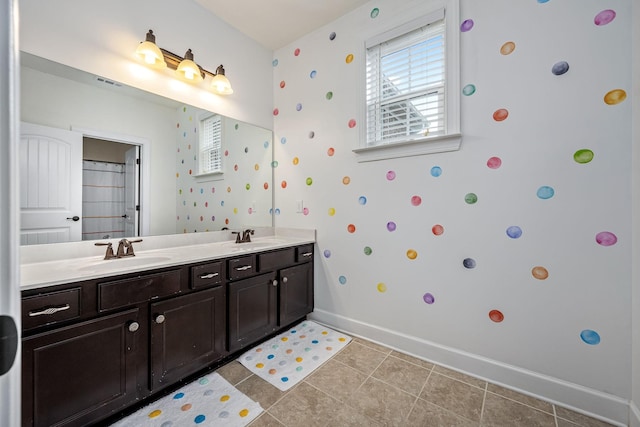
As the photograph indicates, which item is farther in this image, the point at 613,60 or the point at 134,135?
the point at 134,135

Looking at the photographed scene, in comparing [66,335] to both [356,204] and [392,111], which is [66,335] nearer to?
[356,204]

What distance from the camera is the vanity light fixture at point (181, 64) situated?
5.87ft

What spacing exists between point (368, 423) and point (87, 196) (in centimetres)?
210

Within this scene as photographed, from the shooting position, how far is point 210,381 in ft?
5.63

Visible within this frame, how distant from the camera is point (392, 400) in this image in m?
1.57

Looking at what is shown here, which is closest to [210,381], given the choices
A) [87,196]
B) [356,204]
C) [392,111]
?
[87,196]

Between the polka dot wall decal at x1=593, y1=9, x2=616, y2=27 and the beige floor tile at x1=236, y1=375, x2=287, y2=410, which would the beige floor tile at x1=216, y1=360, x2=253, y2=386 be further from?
the polka dot wall decal at x1=593, y1=9, x2=616, y2=27

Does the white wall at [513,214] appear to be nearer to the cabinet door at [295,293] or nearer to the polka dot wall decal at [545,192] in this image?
the polka dot wall decal at [545,192]

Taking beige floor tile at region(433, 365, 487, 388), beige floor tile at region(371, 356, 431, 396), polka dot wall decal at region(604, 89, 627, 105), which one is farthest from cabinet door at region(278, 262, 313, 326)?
polka dot wall decal at region(604, 89, 627, 105)

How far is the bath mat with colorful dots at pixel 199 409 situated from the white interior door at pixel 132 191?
3.50 feet

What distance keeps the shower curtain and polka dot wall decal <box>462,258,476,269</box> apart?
2.31 m

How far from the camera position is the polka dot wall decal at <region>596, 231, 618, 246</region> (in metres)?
1.40

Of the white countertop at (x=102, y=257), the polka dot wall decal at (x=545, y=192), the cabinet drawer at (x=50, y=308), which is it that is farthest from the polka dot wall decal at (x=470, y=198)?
the cabinet drawer at (x=50, y=308)

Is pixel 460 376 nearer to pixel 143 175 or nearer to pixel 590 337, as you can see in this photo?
pixel 590 337
